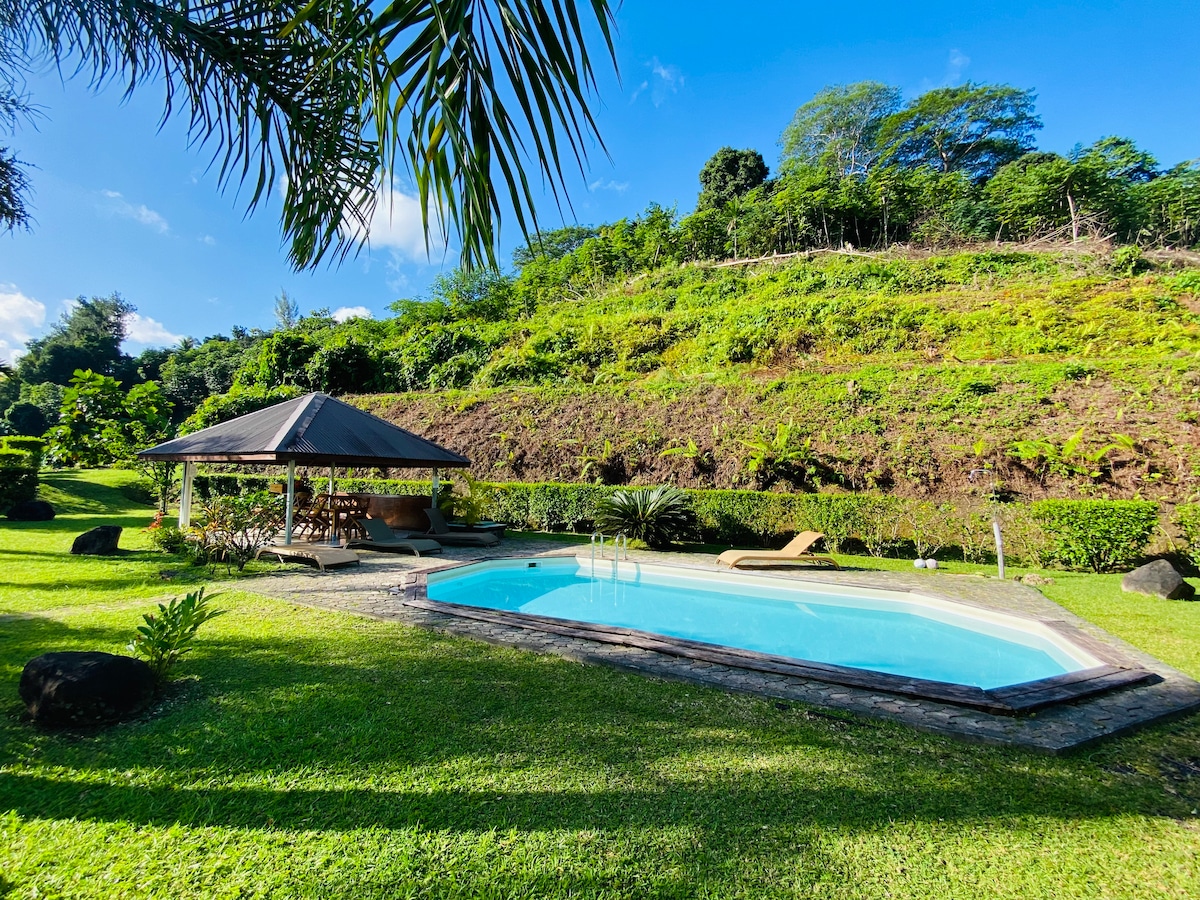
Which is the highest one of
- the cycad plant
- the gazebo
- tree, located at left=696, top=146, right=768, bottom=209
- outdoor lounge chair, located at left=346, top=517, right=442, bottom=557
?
tree, located at left=696, top=146, right=768, bottom=209

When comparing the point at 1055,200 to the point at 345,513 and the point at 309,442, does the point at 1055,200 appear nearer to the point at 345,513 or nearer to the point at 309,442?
the point at 309,442

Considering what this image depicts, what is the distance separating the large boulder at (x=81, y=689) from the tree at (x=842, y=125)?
41.9m

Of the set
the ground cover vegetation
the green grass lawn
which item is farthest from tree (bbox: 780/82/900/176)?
the green grass lawn

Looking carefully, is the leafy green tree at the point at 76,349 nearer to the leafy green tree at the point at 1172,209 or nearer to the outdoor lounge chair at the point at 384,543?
the outdoor lounge chair at the point at 384,543

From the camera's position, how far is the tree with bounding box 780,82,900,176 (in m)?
36.4

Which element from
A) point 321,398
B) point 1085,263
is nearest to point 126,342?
point 321,398

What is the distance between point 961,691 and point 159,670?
5828 millimetres

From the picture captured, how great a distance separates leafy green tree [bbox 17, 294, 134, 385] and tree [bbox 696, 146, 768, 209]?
45.7 m

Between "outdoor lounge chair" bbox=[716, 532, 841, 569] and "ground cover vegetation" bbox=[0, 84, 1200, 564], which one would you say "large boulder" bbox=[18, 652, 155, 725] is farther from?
"outdoor lounge chair" bbox=[716, 532, 841, 569]

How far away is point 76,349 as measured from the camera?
134 ft

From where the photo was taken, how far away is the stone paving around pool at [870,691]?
3.26 metres

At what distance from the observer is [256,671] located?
153 inches

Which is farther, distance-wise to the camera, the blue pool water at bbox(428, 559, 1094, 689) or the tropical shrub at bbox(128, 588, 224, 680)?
the blue pool water at bbox(428, 559, 1094, 689)

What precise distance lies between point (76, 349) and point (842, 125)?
63768 millimetres
